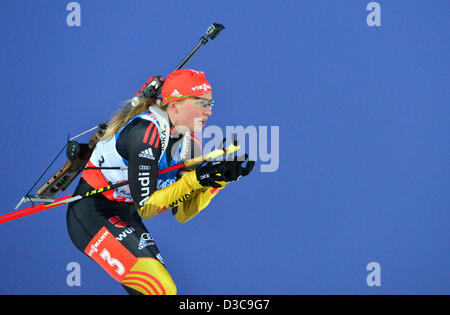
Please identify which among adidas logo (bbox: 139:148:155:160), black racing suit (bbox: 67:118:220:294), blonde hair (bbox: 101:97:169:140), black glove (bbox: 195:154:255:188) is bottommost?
black racing suit (bbox: 67:118:220:294)

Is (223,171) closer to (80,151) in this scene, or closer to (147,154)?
(147,154)

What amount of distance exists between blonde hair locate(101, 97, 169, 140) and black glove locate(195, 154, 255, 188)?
37 cm

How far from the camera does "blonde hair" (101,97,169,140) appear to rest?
2463 mm

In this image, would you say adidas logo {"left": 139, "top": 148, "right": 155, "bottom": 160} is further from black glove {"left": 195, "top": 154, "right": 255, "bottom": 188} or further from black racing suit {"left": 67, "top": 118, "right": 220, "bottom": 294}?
black glove {"left": 195, "top": 154, "right": 255, "bottom": 188}

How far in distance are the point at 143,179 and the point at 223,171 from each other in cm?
30

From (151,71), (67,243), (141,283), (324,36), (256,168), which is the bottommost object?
(141,283)

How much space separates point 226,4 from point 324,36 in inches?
23.8

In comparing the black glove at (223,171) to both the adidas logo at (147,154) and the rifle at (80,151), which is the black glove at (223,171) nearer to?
the adidas logo at (147,154)

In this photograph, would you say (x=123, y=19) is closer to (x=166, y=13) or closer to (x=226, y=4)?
(x=166, y=13)

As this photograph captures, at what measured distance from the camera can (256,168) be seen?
3432 mm

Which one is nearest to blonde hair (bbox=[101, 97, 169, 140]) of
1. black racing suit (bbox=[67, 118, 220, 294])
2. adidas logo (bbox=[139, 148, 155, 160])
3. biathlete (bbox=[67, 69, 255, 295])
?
biathlete (bbox=[67, 69, 255, 295])

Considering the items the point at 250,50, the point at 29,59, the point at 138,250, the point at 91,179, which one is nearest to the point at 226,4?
the point at 250,50

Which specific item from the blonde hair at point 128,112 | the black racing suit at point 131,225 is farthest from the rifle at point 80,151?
the black racing suit at point 131,225

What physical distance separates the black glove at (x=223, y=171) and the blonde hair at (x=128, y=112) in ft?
1.23
